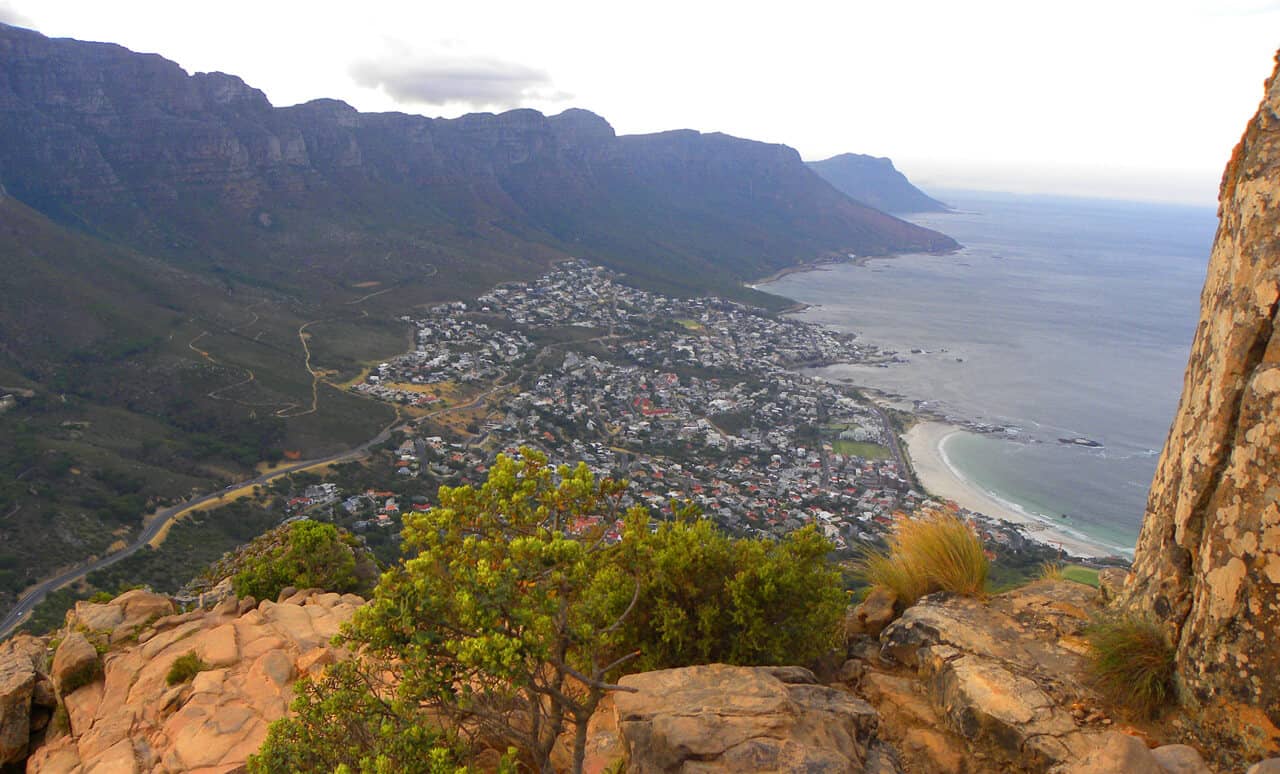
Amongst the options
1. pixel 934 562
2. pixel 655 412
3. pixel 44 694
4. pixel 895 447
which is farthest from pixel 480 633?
pixel 655 412

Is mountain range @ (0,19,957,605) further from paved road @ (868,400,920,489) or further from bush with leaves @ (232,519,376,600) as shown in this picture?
paved road @ (868,400,920,489)

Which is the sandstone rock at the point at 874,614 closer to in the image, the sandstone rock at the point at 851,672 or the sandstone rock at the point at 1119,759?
the sandstone rock at the point at 851,672

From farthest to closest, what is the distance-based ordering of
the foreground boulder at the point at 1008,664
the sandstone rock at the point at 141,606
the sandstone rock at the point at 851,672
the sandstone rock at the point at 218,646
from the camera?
1. the sandstone rock at the point at 141,606
2. the sandstone rock at the point at 218,646
3. the sandstone rock at the point at 851,672
4. the foreground boulder at the point at 1008,664

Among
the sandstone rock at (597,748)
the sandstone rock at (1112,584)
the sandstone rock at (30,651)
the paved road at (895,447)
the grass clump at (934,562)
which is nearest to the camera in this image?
the sandstone rock at (597,748)

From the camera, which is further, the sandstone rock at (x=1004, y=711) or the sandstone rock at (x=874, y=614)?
the sandstone rock at (x=874, y=614)

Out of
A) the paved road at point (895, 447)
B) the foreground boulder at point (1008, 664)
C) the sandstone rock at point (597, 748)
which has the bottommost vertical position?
the paved road at point (895, 447)

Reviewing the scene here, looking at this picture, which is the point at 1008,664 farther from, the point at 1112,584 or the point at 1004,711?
the point at 1112,584

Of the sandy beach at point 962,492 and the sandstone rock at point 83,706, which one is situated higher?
the sandstone rock at point 83,706

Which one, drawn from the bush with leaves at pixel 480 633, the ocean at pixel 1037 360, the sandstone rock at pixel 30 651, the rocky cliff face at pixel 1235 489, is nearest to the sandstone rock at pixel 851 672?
the bush with leaves at pixel 480 633
